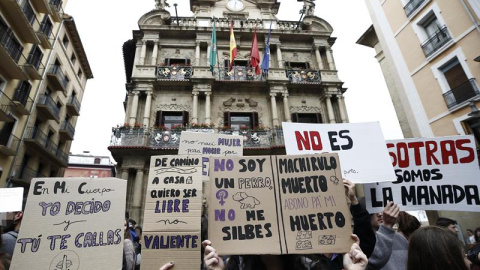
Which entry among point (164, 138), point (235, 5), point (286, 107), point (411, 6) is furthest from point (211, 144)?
point (235, 5)

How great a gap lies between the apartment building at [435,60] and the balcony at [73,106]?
2521 cm

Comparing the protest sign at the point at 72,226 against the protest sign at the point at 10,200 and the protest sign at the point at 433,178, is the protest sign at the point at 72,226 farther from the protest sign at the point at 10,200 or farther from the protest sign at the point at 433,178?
the protest sign at the point at 433,178

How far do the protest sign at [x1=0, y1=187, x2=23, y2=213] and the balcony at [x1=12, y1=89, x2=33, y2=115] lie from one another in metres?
15.5

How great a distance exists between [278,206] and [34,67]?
20.8m

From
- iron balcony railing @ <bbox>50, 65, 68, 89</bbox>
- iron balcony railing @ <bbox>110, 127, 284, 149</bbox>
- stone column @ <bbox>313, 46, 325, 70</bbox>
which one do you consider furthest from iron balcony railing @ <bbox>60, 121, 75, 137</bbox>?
stone column @ <bbox>313, 46, 325, 70</bbox>

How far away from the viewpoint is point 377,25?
45.2 ft

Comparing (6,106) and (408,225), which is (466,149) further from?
(6,106)

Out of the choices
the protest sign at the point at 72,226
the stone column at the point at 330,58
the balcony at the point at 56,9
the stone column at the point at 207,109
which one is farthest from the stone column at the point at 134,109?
the stone column at the point at 330,58

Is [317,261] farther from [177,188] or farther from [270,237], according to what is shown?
[177,188]

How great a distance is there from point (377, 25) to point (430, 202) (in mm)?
13534

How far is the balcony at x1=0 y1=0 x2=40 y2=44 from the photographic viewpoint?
550 inches

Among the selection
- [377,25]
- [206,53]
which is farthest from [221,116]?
[377,25]

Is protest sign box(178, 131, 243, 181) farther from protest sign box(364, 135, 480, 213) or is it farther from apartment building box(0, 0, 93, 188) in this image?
apartment building box(0, 0, 93, 188)

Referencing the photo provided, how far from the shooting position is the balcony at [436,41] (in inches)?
430
